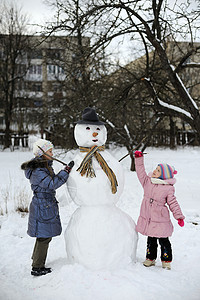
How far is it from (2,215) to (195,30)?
524 cm

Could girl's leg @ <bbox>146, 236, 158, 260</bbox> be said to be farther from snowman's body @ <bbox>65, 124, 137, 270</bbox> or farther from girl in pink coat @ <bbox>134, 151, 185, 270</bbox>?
snowman's body @ <bbox>65, 124, 137, 270</bbox>

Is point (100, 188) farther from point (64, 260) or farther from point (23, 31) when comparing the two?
point (23, 31)

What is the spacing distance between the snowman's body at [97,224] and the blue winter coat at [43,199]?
0.17 metres

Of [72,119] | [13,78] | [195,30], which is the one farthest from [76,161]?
[13,78]

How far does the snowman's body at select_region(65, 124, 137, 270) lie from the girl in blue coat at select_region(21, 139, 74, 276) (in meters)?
0.17

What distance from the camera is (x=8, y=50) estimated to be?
17188mm

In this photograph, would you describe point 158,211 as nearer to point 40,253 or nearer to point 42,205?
point 42,205

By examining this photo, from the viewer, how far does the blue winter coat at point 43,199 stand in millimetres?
3232

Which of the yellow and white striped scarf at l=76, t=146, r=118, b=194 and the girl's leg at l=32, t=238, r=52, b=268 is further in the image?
the girl's leg at l=32, t=238, r=52, b=268

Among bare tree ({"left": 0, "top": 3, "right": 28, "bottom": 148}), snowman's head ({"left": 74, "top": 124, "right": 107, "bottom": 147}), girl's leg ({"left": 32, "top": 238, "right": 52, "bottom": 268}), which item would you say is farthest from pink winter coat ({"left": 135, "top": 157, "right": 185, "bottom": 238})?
bare tree ({"left": 0, "top": 3, "right": 28, "bottom": 148})

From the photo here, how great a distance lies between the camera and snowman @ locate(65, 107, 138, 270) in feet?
10.3

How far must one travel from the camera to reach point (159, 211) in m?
3.33

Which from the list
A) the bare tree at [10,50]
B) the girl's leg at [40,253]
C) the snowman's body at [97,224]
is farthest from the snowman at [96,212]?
the bare tree at [10,50]

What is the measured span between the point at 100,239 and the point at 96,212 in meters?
0.29
